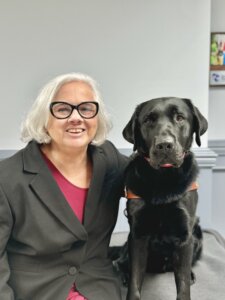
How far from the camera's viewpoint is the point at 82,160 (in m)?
1.19

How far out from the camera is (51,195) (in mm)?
1052

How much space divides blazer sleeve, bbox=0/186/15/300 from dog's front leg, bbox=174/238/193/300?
55 centimetres

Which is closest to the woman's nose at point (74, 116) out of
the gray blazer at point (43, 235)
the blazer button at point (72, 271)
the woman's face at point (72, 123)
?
the woman's face at point (72, 123)

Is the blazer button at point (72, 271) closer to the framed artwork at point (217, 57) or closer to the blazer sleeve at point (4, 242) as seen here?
the blazer sleeve at point (4, 242)

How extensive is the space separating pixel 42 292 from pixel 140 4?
141cm

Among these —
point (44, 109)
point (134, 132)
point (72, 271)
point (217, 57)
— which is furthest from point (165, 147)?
point (217, 57)

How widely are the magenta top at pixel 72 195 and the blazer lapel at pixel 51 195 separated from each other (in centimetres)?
4

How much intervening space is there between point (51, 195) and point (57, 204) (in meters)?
0.03

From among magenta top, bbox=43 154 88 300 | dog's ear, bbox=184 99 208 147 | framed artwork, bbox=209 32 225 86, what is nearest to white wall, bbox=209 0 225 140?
framed artwork, bbox=209 32 225 86

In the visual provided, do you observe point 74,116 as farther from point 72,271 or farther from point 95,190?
point 72,271

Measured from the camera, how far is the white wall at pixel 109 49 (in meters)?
1.72

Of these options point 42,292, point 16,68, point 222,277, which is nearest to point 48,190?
point 42,292

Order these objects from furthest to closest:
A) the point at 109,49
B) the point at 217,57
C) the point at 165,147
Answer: the point at 217,57
the point at 109,49
the point at 165,147

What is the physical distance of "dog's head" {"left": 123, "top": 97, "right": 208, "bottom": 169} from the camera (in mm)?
1023
